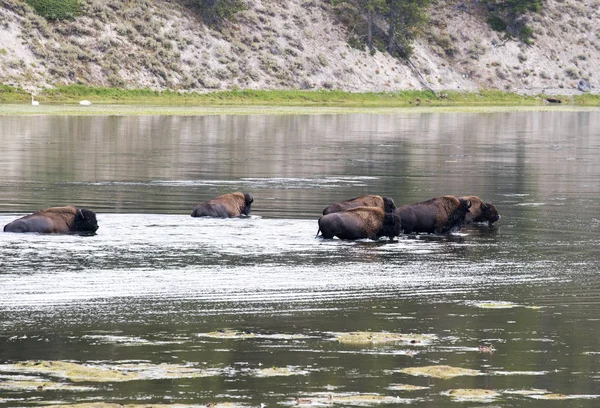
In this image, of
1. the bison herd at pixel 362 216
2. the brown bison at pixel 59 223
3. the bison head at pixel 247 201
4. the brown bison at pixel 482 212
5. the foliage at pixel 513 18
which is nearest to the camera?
the bison herd at pixel 362 216

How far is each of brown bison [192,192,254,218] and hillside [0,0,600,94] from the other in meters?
65.8

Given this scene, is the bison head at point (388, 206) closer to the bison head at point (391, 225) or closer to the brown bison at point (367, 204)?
the brown bison at point (367, 204)

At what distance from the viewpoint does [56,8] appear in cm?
10144

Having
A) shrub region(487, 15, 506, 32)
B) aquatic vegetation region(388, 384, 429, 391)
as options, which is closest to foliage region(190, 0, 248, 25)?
shrub region(487, 15, 506, 32)

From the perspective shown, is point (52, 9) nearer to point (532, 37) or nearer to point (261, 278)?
point (532, 37)

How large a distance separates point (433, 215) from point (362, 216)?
1850 mm

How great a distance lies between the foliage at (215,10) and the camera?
358 feet

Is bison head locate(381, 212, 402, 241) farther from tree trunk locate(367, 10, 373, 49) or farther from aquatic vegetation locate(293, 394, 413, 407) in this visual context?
tree trunk locate(367, 10, 373, 49)

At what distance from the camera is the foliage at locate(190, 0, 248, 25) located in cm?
10906

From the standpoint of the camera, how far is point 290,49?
112 meters

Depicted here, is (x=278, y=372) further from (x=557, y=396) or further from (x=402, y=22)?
(x=402, y=22)

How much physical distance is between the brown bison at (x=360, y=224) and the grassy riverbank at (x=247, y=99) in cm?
5303

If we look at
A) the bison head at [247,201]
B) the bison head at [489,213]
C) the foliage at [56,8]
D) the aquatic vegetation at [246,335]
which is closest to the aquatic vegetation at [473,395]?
the aquatic vegetation at [246,335]

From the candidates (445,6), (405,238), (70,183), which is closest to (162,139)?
(70,183)
